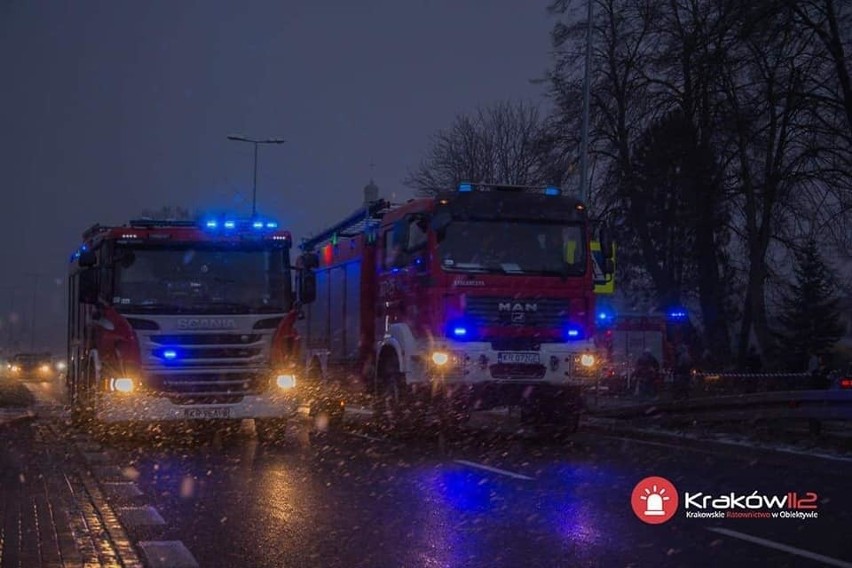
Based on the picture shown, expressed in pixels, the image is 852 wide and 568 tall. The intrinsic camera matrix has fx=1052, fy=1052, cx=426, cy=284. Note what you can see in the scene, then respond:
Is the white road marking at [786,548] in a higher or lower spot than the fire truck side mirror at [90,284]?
lower

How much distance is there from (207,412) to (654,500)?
6968 mm

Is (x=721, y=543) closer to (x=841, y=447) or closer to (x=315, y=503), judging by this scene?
(x=315, y=503)

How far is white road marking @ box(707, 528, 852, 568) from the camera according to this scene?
712 cm

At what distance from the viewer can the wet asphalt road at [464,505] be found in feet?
24.4

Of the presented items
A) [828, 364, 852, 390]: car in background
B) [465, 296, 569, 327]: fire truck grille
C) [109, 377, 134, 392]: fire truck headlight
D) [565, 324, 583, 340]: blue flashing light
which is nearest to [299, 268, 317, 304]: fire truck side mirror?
[465, 296, 569, 327]: fire truck grille

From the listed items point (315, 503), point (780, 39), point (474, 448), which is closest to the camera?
point (315, 503)

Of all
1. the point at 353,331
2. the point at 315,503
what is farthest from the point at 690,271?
the point at 315,503

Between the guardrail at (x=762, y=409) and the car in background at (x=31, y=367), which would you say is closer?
the guardrail at (x=762, y=409)

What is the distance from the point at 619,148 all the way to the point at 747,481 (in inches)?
970

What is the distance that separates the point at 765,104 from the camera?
25531 millimetres

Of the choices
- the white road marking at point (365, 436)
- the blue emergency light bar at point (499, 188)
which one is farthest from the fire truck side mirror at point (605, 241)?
the white road marking at point (365, 436)

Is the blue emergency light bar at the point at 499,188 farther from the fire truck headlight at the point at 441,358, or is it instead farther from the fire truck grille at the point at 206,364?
the fire truck grille at the point at 206,364

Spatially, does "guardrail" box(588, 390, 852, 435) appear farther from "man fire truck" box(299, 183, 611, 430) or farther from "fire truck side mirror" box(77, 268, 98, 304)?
"fire truck side mirror" box(77, 268, 98, 304)

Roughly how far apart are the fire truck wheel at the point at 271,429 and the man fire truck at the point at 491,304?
1.82 metres
